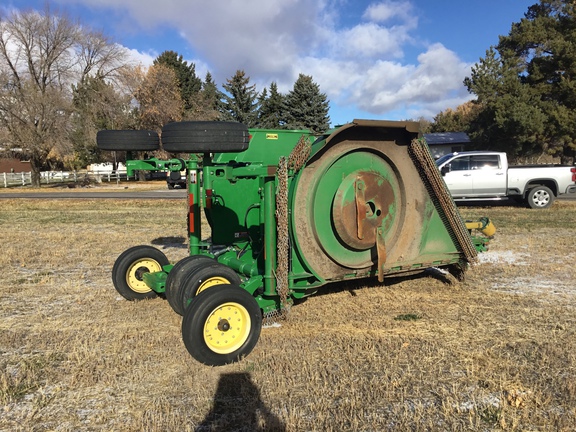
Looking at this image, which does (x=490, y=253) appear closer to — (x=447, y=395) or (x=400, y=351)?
(x=400, y=351)

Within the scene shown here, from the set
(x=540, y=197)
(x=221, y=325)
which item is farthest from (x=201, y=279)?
(x=540, y=197)

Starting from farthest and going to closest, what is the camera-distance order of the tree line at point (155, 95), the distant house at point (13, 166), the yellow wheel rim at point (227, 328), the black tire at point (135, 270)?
1. the distant house at point (13, 166)
2. the tree line at point (155, 95)
3. the black tire at point (135, 270)
4. the yellow wheel rim at point (227, 328)

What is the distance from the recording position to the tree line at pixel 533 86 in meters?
34.4

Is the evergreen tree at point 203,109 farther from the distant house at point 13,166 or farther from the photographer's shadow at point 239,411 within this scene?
the photographer's shadow at point 239,411

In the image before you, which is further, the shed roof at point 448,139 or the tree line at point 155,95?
the shed roof at point 448,139

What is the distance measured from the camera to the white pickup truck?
1597 centimetres

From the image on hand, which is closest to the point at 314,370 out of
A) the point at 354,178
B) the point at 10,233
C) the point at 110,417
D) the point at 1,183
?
the point at 110,417

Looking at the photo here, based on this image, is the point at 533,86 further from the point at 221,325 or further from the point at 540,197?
the point at 221,325

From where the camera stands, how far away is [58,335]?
183 inches

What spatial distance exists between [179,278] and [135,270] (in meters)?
1.43

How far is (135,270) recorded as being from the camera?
5.96m

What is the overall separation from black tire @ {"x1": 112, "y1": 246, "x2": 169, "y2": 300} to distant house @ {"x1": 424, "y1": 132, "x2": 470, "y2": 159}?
42351 millimetres

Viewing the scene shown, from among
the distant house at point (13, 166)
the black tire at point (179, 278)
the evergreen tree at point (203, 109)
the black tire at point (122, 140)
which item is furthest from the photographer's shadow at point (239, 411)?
the distant house at point (13, 166)

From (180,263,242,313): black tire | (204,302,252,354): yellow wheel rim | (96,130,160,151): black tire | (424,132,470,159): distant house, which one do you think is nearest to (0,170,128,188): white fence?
(424,132,470,159): distant house
